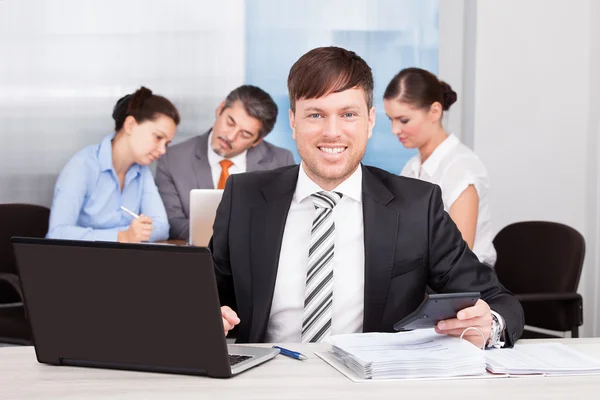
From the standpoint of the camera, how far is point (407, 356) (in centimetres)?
185

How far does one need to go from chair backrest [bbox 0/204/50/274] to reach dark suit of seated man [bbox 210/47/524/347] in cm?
212

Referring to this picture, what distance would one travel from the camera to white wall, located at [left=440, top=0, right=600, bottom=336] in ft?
16.7

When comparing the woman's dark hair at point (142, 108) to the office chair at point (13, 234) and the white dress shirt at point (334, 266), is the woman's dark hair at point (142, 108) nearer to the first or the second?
the office chair at point (13, 234)

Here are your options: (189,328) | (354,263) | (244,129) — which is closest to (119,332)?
(189,328)

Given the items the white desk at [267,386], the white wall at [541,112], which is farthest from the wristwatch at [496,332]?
the white wall at [541,112]

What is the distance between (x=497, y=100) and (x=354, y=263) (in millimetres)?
3078

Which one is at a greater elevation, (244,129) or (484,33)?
(484,33)

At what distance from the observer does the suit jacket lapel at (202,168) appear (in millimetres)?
4770

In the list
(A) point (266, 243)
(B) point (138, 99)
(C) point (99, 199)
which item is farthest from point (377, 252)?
(B) point (138, 99)

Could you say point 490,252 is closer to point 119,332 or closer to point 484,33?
point 484,33

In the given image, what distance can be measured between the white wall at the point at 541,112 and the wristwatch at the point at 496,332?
3.17 metres

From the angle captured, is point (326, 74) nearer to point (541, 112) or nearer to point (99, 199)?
point (99, 199)

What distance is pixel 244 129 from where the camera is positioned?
4.84 metres

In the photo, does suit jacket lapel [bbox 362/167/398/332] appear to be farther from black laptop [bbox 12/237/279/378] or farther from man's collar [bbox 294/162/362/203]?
black laptop [bbox 12/237/279/378]
